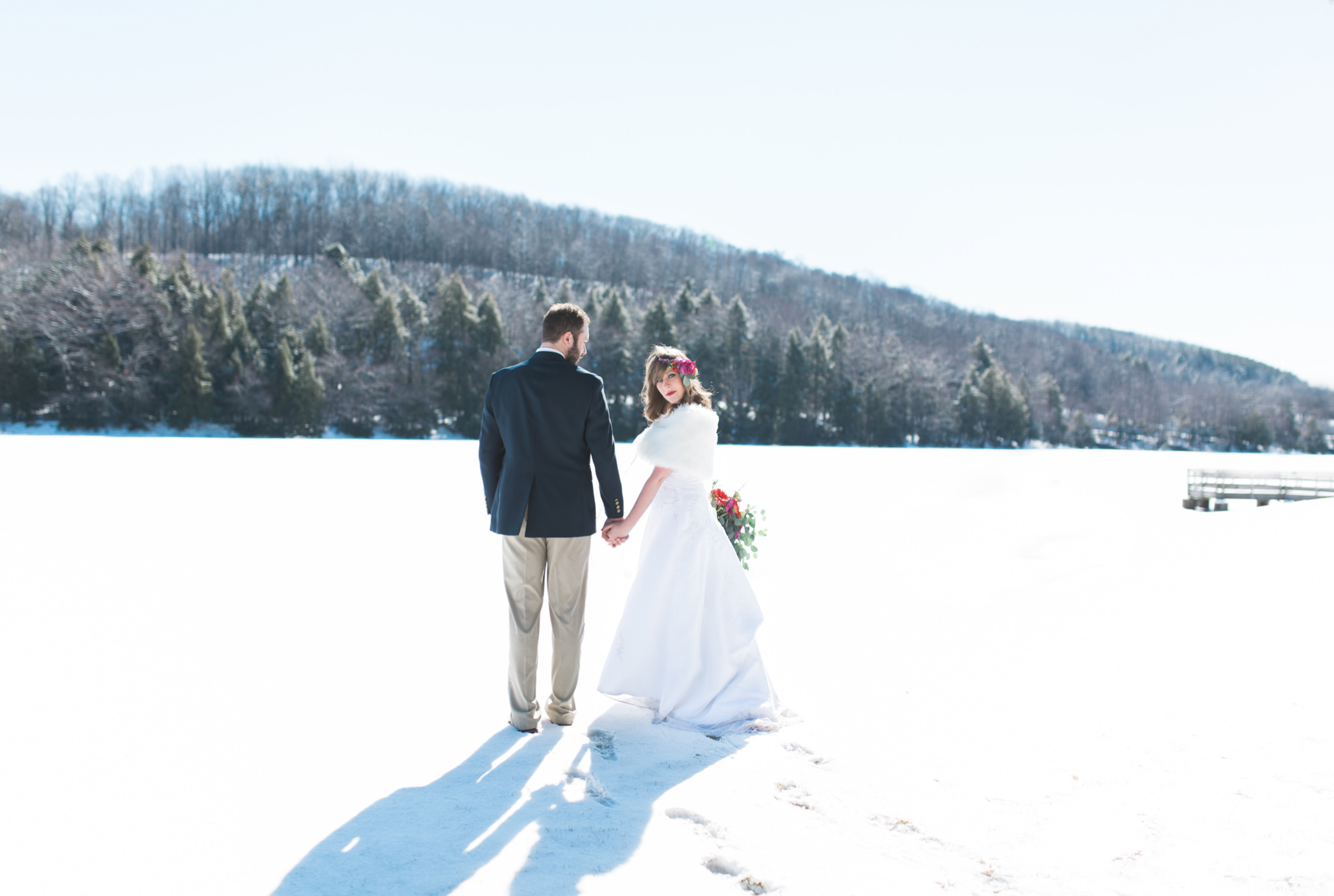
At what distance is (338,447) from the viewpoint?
80.0ft

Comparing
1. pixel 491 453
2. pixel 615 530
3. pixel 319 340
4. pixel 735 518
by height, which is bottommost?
pixel 735 518

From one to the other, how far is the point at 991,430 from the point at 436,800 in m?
64.7

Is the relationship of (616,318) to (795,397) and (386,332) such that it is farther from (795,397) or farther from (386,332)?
(386,332)

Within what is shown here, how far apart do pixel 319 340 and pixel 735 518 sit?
1695 inches

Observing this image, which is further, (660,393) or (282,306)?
(282,306)

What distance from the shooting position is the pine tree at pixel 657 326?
171ft

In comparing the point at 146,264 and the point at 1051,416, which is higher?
the point at 146,264

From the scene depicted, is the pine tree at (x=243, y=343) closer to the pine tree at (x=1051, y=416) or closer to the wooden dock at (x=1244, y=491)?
the wooden dock at (x=1244, y=491)

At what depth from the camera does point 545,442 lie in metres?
3.74

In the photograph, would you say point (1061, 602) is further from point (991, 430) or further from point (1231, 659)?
point (991, 430)

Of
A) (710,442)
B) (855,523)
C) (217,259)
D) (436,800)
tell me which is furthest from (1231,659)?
(217,259)

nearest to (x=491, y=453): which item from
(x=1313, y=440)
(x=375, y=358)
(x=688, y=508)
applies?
(x=688, y=508)

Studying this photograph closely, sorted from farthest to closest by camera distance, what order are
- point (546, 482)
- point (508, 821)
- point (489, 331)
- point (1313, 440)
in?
point (1313, 440) → point (489, 331) → point (546, 482) → point (508, 821)

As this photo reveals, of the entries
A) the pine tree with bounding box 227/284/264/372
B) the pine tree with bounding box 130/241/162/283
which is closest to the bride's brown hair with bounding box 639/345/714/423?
the pine tree with bounding box 227/284/264/372
